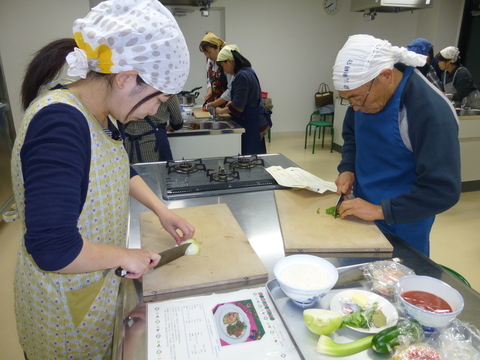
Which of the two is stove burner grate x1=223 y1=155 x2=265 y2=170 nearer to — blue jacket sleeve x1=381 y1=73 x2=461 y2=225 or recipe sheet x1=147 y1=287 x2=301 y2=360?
blue jacket sleeve x1=381 y1=73 x2=461 y2=225

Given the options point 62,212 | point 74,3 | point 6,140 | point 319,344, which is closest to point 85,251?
point 62,212

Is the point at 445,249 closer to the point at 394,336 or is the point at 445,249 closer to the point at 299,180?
the point at 299,180

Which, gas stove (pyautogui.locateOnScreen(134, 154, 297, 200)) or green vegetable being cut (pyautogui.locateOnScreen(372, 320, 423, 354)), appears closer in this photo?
green vegetable being cut (pyautogui.locateOnScreen(372, 320, 423, 354))

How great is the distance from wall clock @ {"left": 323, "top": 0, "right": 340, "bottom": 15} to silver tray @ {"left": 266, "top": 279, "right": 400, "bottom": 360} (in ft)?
19.5

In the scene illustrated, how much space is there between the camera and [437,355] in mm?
589

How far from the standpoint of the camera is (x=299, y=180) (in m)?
1.46

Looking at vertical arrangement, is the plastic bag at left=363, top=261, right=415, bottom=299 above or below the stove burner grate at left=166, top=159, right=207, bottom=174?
above

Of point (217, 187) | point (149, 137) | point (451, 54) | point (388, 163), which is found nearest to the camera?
point (388, 163)

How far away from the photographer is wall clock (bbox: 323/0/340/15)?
5.70 meters

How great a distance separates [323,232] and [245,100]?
211 cm

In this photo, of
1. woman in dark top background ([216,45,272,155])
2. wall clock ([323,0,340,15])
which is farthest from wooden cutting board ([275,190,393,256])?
wall clock ([323,0,340,15])

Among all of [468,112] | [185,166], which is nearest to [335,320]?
[185,166]

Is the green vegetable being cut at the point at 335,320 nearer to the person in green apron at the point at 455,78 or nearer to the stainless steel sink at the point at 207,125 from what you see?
the stainless steel sink at the point at 207,125

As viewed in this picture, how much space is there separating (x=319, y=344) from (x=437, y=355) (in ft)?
0.65
